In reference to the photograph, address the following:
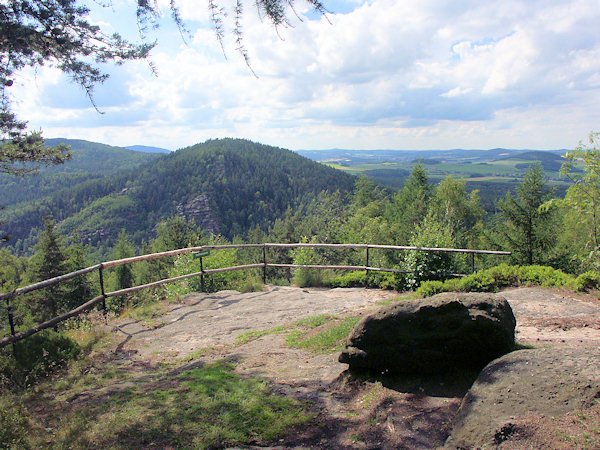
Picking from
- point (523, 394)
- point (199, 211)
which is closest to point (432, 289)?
point (523, 394)

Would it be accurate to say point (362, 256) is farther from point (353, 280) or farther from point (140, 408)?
point (140, 408)

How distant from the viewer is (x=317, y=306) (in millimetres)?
8492

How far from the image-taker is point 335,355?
208 inches

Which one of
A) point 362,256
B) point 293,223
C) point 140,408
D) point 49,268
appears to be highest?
point 140,408

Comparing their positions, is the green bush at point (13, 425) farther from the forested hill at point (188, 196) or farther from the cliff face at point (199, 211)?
the cliff face at point (199, 211)

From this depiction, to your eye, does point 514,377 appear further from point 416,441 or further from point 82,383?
point 82,383

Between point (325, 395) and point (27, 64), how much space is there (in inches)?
209

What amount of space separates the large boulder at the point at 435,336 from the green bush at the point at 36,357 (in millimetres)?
4093

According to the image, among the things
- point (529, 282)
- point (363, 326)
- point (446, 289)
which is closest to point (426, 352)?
point (363, 326)

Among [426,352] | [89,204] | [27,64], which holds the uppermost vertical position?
[27,64]

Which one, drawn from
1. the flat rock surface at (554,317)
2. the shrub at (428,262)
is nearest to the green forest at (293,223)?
the shrub at (428,262)

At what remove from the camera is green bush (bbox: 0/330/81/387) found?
16.6 ft

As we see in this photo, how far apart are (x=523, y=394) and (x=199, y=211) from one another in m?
153

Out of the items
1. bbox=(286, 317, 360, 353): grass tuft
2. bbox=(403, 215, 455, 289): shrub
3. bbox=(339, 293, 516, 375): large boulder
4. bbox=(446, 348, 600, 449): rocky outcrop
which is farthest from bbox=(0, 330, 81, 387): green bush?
bbox=(403, 215, 455, 289): shrub
